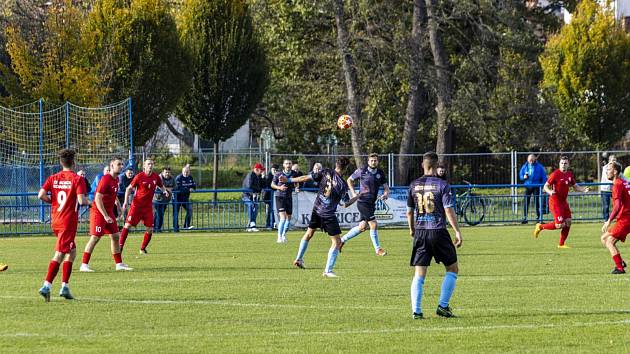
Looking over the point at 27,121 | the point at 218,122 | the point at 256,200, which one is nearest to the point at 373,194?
the point at 256,200

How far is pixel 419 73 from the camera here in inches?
1688

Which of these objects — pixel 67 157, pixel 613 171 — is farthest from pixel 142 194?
pixel 613 171

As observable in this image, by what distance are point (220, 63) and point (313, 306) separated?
2928cm

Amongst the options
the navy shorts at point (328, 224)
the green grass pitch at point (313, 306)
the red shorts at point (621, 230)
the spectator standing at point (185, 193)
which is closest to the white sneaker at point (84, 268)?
the green grass pitch at point (313, 306)

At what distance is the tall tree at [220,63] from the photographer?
41562mm

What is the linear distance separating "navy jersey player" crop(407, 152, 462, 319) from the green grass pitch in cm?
30

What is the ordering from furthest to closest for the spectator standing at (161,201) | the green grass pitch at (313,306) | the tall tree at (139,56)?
the tall tree at (139,56)
the spectator standing at (161,201)
the green grass pitch at (313,306)

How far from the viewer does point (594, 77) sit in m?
43.7

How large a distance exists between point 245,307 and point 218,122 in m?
29.4

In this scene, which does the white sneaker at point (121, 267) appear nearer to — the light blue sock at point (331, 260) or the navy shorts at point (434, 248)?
the light blue sock at point (331, 260)

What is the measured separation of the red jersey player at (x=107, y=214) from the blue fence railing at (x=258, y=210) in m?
10.9

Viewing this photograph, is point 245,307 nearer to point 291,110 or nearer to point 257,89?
point 257,89

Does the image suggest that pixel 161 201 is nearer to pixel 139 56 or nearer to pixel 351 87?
pixel 139 56

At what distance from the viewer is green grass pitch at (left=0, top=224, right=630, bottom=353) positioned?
1041 centimetres
